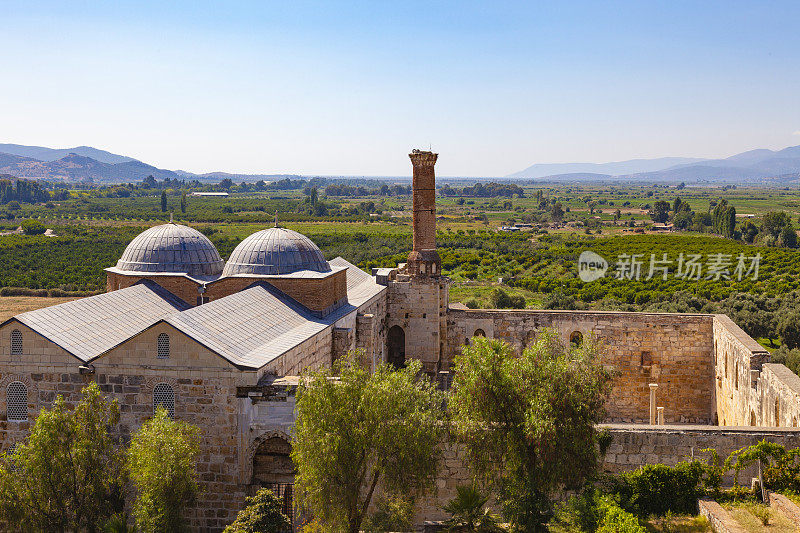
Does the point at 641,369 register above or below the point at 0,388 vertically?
below

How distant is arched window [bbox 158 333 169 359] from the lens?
45.3ft

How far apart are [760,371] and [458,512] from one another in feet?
29.1

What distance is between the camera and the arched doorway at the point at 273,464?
45.6 ft

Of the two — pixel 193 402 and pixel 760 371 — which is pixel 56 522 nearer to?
pixel 193 402

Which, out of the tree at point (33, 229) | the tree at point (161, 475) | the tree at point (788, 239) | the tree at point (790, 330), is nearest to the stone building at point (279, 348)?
the tree at point (161, 475)

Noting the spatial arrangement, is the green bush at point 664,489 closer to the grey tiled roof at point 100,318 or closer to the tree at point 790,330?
the grey tiled roof at point 100,318

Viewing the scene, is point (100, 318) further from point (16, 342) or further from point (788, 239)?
point (788, 239)

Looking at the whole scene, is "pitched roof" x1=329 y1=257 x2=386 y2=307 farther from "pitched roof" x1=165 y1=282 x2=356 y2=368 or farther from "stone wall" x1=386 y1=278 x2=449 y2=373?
"pitched roof" x1=165 y1=282 x2=356 y2=368

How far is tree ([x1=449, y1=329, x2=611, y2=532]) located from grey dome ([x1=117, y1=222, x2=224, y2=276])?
12763 millimetres

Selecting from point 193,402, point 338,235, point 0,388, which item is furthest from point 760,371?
point 338,235

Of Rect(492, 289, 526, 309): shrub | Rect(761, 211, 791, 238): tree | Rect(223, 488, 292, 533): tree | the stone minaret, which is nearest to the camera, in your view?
Rect(223, 488, 292, 533): tree

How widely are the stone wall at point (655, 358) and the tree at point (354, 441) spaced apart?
11228mm

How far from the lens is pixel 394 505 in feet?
38.1

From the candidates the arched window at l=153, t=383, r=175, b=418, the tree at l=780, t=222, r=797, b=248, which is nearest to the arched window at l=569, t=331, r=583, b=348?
the arched window at l=153, t=383, r=175, b=418
